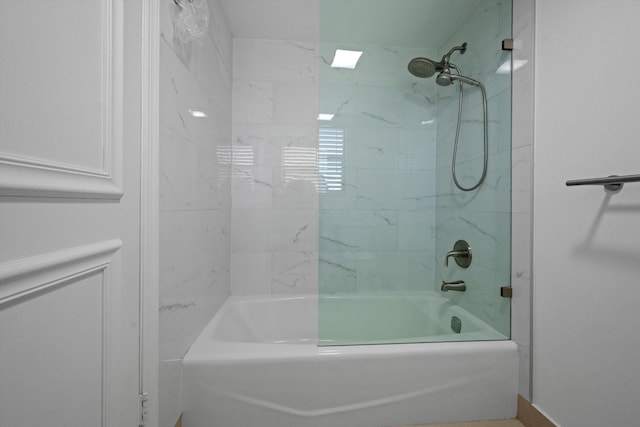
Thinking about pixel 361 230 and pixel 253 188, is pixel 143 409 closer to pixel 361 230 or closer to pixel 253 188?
pixel 361 230

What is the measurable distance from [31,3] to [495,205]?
65.0 inches

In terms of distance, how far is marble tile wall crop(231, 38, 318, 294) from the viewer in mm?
1950

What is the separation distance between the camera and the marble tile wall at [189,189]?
100cm

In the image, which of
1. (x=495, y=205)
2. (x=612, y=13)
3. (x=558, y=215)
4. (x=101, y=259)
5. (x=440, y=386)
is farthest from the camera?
(x=495, y=205)

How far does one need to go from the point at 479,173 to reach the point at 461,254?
411mm

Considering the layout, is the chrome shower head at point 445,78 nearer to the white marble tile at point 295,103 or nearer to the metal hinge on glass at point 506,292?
the white marble tile at point 295,103

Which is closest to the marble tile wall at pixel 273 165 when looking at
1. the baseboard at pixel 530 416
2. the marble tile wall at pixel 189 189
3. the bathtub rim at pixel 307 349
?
the marble tile wall at pixel 189 189

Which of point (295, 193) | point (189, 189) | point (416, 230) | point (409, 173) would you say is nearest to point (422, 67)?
point (409, 173)

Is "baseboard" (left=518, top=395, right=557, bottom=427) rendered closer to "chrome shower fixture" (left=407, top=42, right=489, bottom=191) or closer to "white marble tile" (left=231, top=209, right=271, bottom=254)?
"chrome shower fixture" (left=407, top=42, right=489, bottom=191)

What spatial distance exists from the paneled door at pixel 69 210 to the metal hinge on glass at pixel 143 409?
37mm

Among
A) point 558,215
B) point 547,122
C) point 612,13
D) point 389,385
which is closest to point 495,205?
point 558,215

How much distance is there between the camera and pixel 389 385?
121 cm

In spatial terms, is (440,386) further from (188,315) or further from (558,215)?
(188,315)

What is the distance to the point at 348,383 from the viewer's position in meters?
1.20
